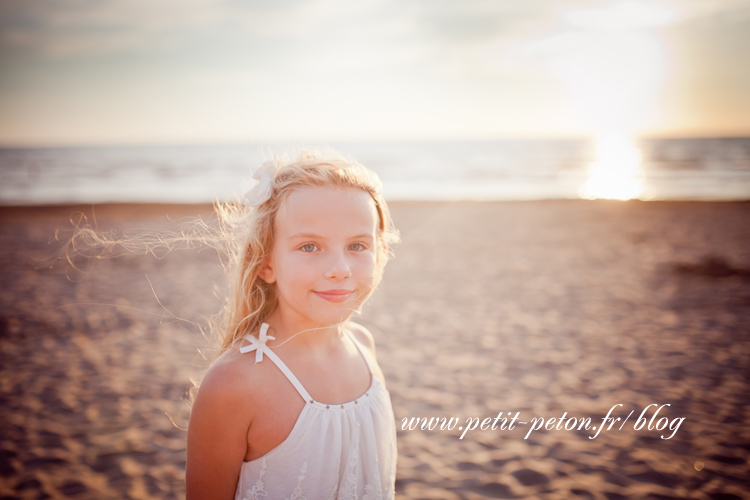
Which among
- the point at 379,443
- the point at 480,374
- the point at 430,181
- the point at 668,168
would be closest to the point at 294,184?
the point at 379,443

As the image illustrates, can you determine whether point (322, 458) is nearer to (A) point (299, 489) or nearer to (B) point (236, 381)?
(A) point (299, 489)

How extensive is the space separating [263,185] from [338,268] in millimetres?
469

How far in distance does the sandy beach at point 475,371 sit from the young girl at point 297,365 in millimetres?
437

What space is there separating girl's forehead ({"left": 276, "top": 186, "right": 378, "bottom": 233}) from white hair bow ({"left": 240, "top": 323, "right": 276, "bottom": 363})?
38 cm

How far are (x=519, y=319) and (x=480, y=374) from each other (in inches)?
79.9

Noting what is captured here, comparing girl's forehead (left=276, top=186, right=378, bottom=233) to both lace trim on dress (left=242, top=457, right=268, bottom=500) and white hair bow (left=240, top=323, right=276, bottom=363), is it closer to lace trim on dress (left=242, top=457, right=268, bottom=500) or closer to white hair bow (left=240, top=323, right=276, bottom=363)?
white hair bow (left=240, top=323, right=276, bottom=363)

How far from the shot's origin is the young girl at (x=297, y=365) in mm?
1502

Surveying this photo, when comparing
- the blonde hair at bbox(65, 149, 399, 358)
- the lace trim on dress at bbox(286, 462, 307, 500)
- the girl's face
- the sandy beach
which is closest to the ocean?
the sandy beach

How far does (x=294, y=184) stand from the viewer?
1658 mm

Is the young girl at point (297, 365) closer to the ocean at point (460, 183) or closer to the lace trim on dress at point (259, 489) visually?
the lace trim on dress at point (259, 489)

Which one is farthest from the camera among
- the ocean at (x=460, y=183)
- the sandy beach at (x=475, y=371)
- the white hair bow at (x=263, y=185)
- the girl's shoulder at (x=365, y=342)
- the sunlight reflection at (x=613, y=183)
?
the sunlight reflection at (x=613, y=183)

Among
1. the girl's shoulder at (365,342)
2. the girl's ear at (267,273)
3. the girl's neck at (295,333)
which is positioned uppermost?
the girl's ear at (267,273)

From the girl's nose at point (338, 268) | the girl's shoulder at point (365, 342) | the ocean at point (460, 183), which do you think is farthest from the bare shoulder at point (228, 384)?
the ocean at point (460, 183)

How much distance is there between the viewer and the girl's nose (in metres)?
1.53
